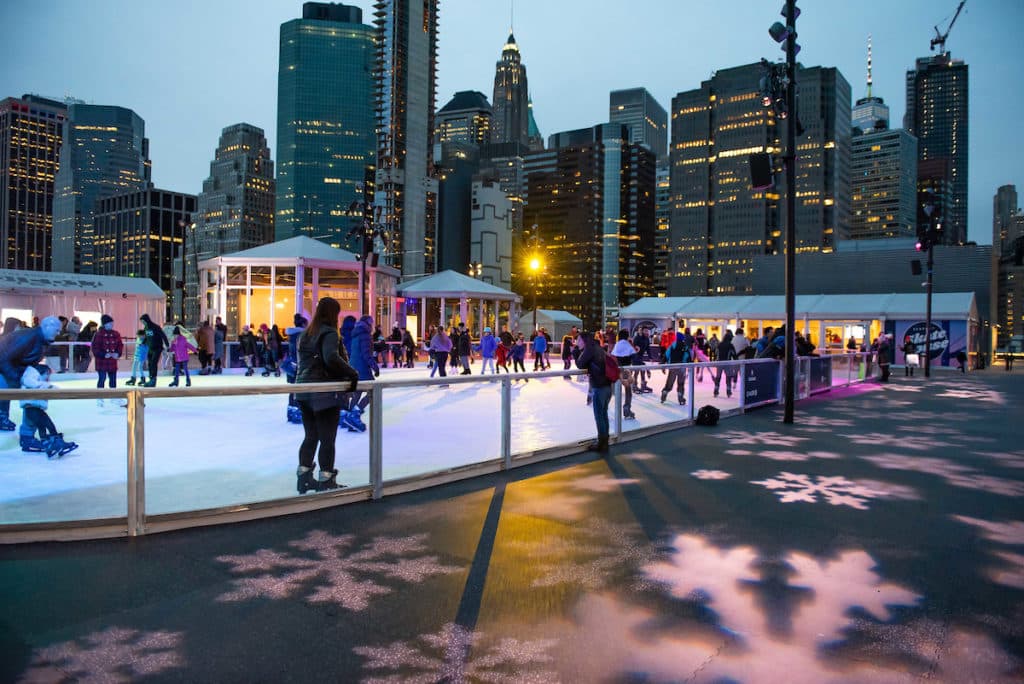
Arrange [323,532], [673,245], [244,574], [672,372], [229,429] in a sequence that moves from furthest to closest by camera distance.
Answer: [673,245], [672,372], [229,429], [323,532], [244,574]

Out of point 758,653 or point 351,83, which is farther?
point 351,83

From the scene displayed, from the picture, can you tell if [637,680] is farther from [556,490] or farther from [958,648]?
[556,490]

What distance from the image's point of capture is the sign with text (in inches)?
522

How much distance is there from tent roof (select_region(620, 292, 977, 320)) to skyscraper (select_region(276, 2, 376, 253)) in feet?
443

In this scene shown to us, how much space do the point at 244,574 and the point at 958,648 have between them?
3.72 metres

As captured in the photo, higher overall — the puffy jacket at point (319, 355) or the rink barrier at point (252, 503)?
the puffy jacket at point (319, 355)

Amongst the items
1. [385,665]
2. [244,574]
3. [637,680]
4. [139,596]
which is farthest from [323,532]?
[637,680]

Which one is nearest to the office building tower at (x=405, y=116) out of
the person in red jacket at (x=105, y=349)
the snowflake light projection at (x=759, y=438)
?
the person in red jacket at (x=105, y=349)

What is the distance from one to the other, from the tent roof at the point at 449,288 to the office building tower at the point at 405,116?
276 ft

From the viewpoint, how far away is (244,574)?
403cm

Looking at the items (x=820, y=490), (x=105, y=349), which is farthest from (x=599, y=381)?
(x=105, y=349)

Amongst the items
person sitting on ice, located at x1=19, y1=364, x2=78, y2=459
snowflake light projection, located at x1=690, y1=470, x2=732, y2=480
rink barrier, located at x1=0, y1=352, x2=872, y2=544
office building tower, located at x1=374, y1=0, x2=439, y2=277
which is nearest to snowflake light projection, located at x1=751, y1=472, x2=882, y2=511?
snowflake light projection, located at x1=690, y1=470, x2=732, y2=480

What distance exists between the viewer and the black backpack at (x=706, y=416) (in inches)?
440

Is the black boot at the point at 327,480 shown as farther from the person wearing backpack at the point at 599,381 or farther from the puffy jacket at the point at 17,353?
the puffy jacket at the point at 17,353
